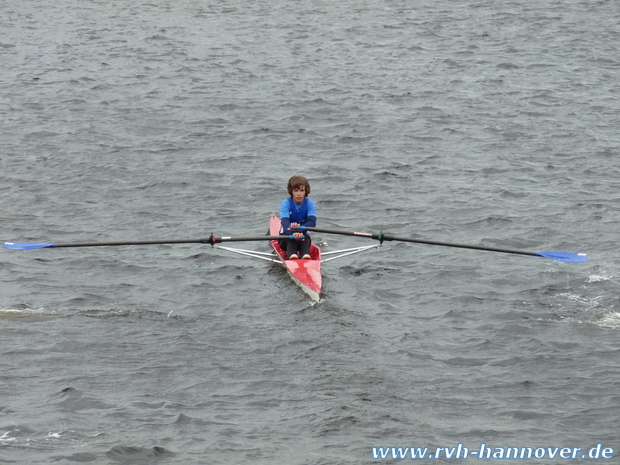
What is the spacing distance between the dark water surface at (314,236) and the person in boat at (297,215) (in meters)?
0.75

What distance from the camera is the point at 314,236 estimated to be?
67.3ft

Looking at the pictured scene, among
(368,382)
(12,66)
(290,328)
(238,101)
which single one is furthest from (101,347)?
(12,66)

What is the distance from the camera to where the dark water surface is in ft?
42.3

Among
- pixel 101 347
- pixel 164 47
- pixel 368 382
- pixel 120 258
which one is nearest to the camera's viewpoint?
pixel 368 382

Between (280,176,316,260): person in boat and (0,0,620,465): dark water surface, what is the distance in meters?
0.75

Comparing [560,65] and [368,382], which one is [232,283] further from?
[560,65]

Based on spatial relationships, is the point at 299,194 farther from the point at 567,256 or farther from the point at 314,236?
the point at 567,256

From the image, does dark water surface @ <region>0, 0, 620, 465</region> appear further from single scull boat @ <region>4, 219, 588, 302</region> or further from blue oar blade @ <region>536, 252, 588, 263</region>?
blue oar blade @ <region>536, 252, 588, 263</region>

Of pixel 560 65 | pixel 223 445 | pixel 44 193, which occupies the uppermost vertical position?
pixel 560 65

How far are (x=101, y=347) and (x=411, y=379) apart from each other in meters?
4.74

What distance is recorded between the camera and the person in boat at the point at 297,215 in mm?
17625

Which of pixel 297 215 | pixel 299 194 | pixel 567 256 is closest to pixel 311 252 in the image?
pixel 297 215

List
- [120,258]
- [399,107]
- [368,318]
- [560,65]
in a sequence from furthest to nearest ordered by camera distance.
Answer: [560,65] < [399,107] < [120,258] < [368,318]

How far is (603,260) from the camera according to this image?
732 inches
